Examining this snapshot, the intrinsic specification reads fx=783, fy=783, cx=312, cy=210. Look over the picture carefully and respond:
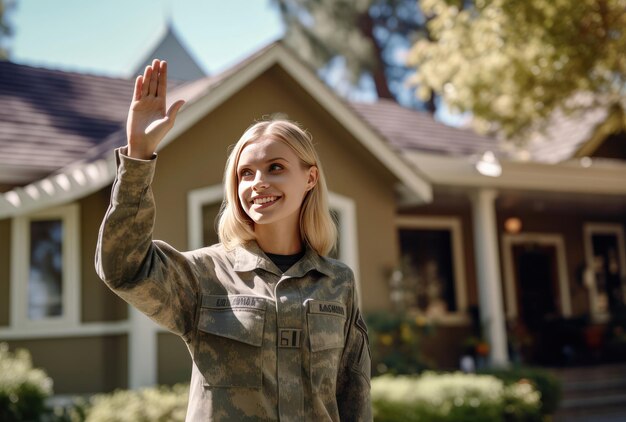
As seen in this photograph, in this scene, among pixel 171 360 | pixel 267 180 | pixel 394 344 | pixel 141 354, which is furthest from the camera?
pixel 394 344

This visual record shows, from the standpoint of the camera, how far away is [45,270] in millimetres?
8797

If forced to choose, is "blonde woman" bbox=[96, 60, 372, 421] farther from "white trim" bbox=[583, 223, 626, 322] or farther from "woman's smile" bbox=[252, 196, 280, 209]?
"white trim" bbox=[583, 223, 626, 322]

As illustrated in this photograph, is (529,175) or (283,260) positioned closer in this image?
(283,260)

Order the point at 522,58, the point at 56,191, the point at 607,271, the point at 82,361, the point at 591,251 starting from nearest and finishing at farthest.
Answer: the point at 56,191, the point at 82,361, the point at 522,58, the point at 591,251, the point at 607,271

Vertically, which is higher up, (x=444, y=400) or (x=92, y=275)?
(x=92, y=275)

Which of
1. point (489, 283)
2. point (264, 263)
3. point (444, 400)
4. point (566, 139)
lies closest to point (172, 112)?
point (264, 263)

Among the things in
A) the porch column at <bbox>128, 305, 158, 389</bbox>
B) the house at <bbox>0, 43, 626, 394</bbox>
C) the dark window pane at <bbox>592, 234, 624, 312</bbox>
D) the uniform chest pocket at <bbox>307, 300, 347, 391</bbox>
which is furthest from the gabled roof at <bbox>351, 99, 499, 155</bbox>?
the uniform chest pocket at <bbox>307, 300, 347, 391</bbox>

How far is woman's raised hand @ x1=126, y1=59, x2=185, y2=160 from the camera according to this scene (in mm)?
1898

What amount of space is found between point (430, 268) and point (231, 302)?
11.3 meters

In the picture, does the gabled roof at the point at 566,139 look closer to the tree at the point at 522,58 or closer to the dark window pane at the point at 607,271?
the dark window pane at the point at 607,271

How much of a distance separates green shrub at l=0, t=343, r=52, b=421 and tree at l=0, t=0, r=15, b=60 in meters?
16.5

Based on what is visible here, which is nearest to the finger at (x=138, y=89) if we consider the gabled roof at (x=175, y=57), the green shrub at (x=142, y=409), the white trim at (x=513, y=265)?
the green shrub at (x=142, y=409)

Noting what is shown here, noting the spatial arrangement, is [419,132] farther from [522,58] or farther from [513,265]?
[522,58]

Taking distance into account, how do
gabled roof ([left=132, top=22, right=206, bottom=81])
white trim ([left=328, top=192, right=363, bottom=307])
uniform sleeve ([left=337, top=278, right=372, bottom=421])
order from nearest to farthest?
uniform sleeve ([left=337, top=278, right=372, bottom=421])
white trim ([left=328, top=192, right=363, bottom=307])
gabled roof ([left=132, top=22, right=206, bottom=81])
